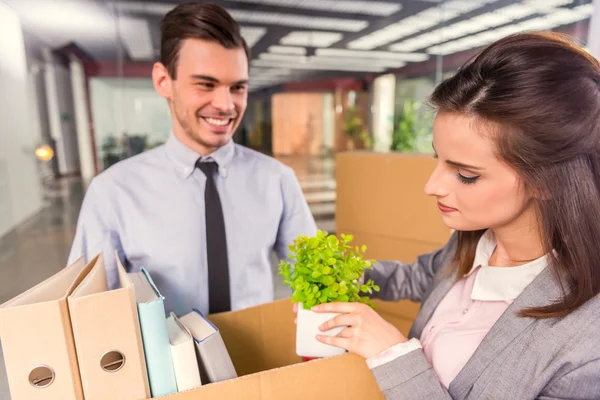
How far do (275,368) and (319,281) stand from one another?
0.64 ft

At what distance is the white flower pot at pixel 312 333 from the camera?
2.73 ft

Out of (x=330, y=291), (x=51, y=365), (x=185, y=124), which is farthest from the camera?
(x=185, y=124)

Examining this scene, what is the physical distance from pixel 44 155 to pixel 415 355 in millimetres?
4974

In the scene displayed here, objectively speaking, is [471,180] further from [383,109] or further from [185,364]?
[383,109]

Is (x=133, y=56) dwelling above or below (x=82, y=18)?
below

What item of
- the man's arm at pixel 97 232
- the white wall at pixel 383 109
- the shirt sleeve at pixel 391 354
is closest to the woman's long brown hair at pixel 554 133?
the shirt sleeve at pixel 391 354

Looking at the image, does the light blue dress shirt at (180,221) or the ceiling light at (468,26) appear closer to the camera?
the light blue dress shirt at (180,221)

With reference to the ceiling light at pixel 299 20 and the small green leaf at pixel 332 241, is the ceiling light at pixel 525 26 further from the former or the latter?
the small green leaf at pixel 332 241

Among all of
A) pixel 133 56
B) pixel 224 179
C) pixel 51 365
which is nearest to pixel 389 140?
pixel 133 56

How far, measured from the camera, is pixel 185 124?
1.24 metres

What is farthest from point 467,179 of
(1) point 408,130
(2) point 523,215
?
(1) point 408,130

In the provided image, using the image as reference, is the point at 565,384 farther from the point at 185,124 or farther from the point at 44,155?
the point at 44,155

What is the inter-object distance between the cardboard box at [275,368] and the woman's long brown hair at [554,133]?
0.36m

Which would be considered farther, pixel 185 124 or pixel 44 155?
pixel 44 155
